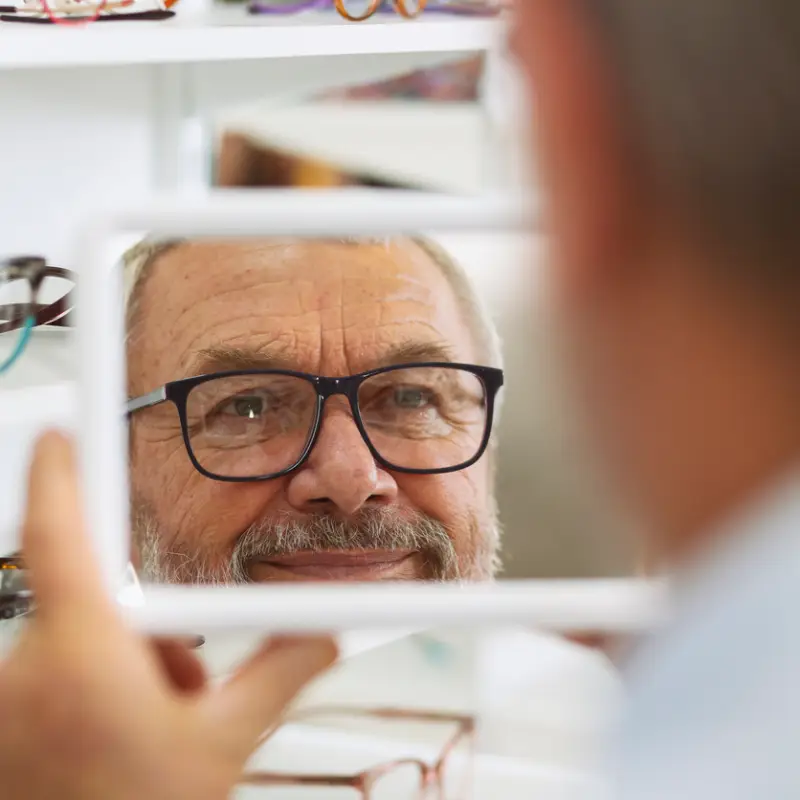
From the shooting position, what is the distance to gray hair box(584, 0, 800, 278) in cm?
17

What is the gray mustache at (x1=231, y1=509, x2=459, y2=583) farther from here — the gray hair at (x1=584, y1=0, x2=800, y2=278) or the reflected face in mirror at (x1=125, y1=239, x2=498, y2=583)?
the gray hair at (x1=584, y1=0, x2=800, y2=278)

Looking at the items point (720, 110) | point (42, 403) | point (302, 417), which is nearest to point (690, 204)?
point (720, 110)

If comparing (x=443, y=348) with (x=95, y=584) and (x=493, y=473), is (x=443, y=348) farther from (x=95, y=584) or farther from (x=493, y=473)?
(x=95, y=584)

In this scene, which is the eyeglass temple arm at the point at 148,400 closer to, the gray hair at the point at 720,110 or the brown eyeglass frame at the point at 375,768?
the brown eyeglass frame at the point at 375,768

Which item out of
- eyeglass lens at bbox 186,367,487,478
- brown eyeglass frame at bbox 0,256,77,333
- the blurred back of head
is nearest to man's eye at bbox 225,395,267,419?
eyeglass lens at bbox 186,367,487,478

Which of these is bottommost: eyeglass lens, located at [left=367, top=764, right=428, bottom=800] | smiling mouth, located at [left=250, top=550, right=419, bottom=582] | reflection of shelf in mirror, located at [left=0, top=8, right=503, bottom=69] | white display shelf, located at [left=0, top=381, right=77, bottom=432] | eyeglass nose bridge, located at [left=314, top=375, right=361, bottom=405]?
eyeglass lens, located at [left=367, top=764, right=428, bottom=800]

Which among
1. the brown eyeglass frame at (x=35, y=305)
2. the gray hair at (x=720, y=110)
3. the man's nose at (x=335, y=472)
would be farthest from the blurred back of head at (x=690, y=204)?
the brown eyeglass frame at (x=35, y=305)

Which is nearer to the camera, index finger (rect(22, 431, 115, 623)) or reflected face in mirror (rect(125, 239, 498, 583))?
index finger (rect(22, 431, 115, 623))

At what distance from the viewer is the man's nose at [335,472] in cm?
39

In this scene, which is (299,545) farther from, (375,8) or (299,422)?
(375,8)

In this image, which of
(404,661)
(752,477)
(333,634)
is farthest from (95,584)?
(404,661)

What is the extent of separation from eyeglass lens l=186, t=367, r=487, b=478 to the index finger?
18cm

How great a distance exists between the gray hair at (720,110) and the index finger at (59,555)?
0.17 metres

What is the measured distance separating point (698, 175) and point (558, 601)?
132 millimetres
